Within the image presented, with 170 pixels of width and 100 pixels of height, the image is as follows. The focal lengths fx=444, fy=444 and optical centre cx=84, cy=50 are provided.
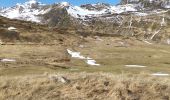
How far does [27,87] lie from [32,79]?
3.55 feet

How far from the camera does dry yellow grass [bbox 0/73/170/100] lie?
20609 mm

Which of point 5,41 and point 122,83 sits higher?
point 122,83

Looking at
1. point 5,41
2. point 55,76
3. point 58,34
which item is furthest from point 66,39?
point 55,76

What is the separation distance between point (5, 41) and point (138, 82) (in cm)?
12289

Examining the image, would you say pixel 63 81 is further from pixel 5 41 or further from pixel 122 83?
pixel 5 41

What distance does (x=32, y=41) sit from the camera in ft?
502

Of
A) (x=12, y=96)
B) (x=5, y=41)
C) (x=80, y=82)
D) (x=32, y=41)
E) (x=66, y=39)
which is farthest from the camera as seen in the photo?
(x=66, y=39)

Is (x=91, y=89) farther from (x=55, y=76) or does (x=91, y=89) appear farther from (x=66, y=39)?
(x=66, y=39)

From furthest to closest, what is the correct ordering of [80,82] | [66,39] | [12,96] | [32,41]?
[66,39] → [32,41] → [80,82] → [12,96]

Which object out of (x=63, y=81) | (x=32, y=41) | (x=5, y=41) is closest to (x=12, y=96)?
(x=63, y=81)

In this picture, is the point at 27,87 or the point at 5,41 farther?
the point at 5,41

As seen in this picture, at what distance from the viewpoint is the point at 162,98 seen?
21.2 meters

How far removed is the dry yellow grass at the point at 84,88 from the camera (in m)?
20.6

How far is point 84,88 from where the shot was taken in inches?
841
